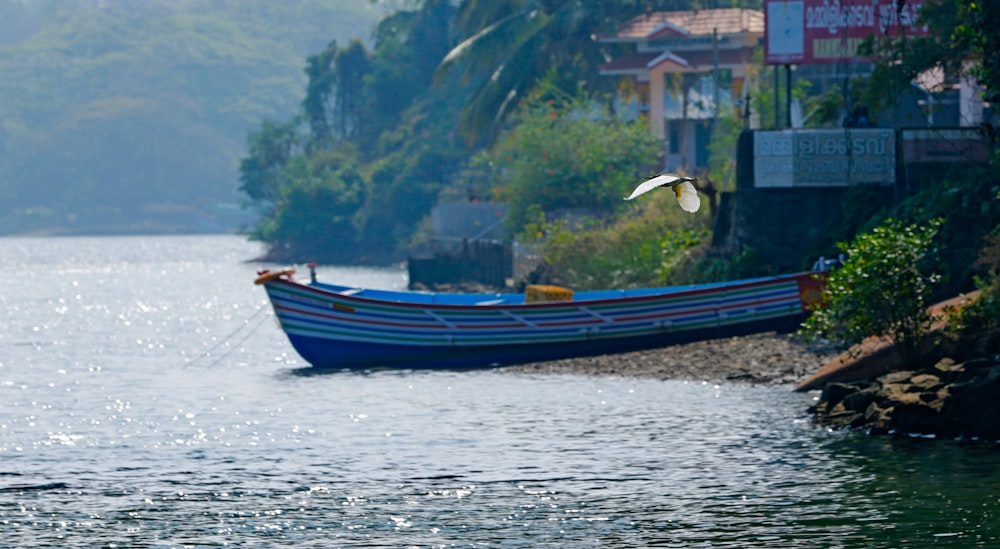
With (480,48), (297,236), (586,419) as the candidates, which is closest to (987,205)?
(586,419)

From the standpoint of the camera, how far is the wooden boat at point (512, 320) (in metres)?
36.9

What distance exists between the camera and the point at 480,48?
2822 inches

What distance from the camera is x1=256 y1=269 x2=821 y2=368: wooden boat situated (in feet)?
121

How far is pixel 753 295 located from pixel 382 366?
904 cm

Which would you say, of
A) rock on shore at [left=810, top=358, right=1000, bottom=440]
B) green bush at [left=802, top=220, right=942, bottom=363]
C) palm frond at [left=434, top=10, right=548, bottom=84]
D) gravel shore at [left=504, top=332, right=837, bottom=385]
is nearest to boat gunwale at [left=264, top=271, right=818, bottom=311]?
gravel shore at [left=504, top=332, right=837, bottom=385]

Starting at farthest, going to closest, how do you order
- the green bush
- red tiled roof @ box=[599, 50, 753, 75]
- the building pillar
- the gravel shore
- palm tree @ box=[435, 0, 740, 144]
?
palm tree @ box=[435, 0, 740, 144], the building pillar, red tiled roof @ box=[599, 50, 753, 75], the gravel shore, the green bush

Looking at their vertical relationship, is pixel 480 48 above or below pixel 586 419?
above

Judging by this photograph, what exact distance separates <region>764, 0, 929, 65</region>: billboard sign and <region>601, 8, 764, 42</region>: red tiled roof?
2558 cm

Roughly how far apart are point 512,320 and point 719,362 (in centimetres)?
524

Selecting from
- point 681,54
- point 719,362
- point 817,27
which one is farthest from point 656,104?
point 719,362

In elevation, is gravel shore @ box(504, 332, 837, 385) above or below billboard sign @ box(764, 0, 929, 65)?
below

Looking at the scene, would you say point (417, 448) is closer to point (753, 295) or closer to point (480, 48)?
point (753, 295)

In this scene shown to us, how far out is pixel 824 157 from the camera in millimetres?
39625

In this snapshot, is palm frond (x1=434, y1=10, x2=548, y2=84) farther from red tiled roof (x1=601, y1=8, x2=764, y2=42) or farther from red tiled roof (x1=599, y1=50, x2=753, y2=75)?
red tiled roof (x1=599, y1=50, x2=753, y2=75)
